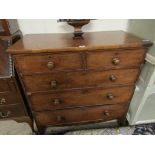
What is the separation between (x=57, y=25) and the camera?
1387mm

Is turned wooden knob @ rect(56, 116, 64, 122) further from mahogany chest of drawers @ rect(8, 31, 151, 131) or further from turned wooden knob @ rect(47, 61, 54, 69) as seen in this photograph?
turned wooden knob @ rect(47, 61, 54, 69)

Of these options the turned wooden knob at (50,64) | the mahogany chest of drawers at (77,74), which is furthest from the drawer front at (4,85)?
the turned wooden knob at (50,64)

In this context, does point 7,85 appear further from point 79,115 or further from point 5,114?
point 79,115

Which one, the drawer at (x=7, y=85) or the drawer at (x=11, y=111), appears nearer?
the drawer at (x=7, y=85)

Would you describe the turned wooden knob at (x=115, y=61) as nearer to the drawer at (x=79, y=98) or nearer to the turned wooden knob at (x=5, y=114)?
the drawer at (x=79, y=98)

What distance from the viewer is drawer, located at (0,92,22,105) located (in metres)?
1.22

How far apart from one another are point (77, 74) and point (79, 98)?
246mm

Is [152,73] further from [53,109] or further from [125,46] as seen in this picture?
[53,109]

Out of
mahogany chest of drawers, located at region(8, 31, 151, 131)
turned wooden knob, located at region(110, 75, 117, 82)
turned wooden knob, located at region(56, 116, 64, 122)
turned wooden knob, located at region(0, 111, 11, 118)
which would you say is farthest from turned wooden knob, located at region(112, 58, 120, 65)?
turned wooden knob, located at region(0, 111, 11, 118)

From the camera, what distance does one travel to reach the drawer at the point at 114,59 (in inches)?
40.3

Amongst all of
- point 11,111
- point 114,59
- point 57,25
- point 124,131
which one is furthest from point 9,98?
point 124,131

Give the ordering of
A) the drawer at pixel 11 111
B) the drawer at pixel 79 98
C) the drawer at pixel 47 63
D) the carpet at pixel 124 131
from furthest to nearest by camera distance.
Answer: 1. the carpet at pixel 124 131
2. the drawer at pixel 11 111
3. the drawer at pixel 79 98
4. the drawer at pixel 47 63

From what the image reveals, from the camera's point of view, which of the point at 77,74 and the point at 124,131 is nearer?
the point at 77,74

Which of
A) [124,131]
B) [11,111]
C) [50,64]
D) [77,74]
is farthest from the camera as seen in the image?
[124,131]
